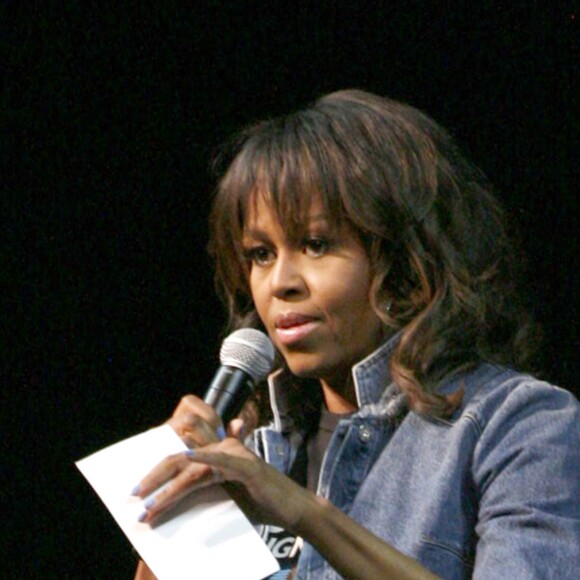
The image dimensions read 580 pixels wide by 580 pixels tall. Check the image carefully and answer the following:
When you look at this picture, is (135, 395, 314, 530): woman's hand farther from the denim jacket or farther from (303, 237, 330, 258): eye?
(303, 237, 330, 258): eye

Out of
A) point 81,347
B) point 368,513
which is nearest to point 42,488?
point 81,347

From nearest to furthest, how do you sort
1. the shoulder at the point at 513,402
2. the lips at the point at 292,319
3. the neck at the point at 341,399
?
the shoulder at the point at 513,402, the lips at the point at 292,319, the neck at the point at 341,399

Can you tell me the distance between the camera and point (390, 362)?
5.50ft

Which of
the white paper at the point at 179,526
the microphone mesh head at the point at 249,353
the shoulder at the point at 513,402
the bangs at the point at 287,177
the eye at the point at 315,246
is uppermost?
the bangs at the point at 287,177

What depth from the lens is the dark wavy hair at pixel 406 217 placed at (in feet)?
5.50

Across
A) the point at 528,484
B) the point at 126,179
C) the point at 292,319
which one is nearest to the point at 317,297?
the point at 292,319

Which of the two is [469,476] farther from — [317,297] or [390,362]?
[317,297]

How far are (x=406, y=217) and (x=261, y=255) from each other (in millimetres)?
234

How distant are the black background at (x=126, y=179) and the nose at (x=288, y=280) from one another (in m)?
0.65

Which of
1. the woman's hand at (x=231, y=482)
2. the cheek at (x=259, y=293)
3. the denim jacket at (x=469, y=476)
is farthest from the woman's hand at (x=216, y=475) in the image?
the cheek at (x=259, y=293)

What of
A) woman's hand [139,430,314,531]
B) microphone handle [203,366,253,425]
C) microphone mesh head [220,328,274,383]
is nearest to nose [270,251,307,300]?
microphone mesh head [220,328,274,383]

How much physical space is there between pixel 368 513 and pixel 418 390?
7.5 inches

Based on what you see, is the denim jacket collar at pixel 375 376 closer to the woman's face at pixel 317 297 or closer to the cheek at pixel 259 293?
the woman's face at pixel 317 297

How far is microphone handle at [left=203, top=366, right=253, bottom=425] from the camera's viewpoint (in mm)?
1379
